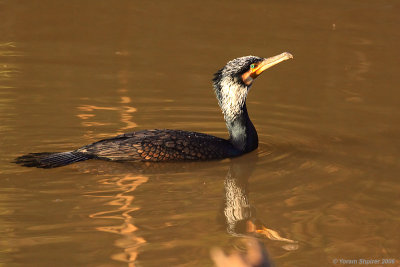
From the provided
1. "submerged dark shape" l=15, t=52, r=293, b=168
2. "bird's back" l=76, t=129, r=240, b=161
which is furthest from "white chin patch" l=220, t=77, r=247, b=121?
"bird's back" l=76, t=129, r=240, b=161

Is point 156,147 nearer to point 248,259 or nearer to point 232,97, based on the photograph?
point 232,97

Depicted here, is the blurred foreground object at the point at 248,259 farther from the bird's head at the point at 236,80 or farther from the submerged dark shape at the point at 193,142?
the bird's head at the point at 236,80

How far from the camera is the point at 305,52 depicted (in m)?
13.8

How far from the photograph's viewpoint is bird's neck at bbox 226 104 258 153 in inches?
339

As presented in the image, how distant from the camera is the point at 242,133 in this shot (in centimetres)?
861

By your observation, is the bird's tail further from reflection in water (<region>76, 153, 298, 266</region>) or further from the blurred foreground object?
the blurred foreground object

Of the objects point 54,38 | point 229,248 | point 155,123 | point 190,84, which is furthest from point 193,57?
point 229,248

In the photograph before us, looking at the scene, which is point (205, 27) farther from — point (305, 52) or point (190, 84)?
point (190, 84)

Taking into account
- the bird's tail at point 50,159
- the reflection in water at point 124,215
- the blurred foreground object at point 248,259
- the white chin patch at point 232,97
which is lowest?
the reflection in water at point 124,215

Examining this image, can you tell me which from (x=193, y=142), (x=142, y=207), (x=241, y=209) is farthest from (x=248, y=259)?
(x=193, y=142)

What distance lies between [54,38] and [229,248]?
906 cm

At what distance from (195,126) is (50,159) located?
2414 millimetres

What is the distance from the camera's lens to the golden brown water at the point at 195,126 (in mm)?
6109

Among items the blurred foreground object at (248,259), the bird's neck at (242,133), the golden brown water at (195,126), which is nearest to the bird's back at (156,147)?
the golden brown water at (195,126)
